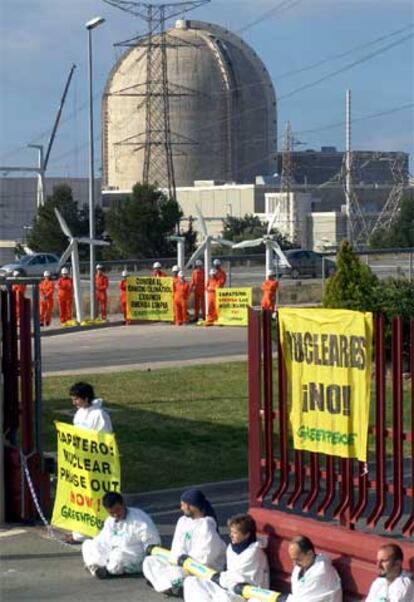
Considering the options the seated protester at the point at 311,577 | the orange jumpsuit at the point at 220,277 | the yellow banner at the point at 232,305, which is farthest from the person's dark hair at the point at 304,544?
the orange jumpsuit at the point at 220,277

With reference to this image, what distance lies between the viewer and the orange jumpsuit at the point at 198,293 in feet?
131

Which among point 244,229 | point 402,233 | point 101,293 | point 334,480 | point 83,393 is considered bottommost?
point 334,480

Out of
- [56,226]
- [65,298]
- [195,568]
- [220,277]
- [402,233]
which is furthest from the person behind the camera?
[402,233]

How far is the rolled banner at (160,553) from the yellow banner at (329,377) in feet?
4.49

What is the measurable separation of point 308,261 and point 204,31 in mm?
52507

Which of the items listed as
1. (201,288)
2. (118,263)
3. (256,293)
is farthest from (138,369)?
(118,263)

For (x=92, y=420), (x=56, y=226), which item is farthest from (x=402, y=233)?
(x=92, y=420)

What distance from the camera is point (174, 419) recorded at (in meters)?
20.4

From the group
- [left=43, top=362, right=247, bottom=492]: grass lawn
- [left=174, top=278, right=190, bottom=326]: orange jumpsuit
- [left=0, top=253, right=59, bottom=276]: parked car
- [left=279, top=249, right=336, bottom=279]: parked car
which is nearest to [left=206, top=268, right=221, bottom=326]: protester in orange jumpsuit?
[left=174, top=278, right=190, bottom=326]: orange jumpsuit

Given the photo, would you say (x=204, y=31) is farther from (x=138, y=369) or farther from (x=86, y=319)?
(x=138, y=369)

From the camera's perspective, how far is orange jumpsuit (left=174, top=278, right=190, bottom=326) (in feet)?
127

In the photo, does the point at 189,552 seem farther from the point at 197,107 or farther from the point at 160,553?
the point at 197,107

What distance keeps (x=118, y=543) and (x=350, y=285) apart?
15.2 meters

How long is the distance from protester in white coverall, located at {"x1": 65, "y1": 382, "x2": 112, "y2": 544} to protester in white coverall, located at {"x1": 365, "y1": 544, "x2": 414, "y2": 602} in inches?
152
